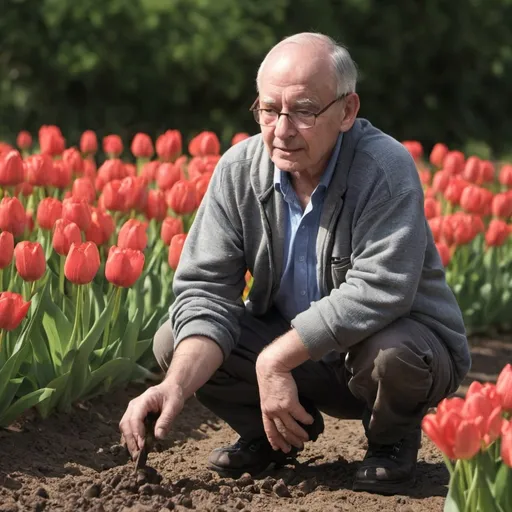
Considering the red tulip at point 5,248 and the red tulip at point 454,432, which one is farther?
the red tulip at point 5,248

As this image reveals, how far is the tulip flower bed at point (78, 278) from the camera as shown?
3898 millimetres

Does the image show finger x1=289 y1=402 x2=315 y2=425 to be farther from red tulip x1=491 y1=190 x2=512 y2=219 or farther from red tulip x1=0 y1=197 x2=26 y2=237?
red tulip x1=491 y1=190 x2=512 y2=219

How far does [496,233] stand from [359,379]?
7.31 feet

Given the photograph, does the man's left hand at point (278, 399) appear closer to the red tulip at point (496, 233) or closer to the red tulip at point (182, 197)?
the red tulip at point (182, 197)

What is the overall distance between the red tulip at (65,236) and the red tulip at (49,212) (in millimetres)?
370

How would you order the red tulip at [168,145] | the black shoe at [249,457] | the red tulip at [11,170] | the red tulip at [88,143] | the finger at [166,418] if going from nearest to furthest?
the finger at [166,418] < the black shoe at [249,457] < the red tulip at [11,170] < the red tulip at [168,145] < the red tulip at [88,143]

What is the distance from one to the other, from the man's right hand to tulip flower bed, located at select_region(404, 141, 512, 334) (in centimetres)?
206

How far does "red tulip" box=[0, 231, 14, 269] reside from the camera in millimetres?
3984

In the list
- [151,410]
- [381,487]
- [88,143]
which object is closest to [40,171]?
[88,143]

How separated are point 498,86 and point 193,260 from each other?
7.29m

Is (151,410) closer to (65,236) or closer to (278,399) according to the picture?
(278,399)

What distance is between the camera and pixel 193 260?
3643mm

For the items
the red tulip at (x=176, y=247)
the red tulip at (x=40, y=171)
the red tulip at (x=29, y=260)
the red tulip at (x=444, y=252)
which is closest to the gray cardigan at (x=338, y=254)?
the red tulip at (x=29, y=260)

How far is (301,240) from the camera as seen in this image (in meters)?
3.57
